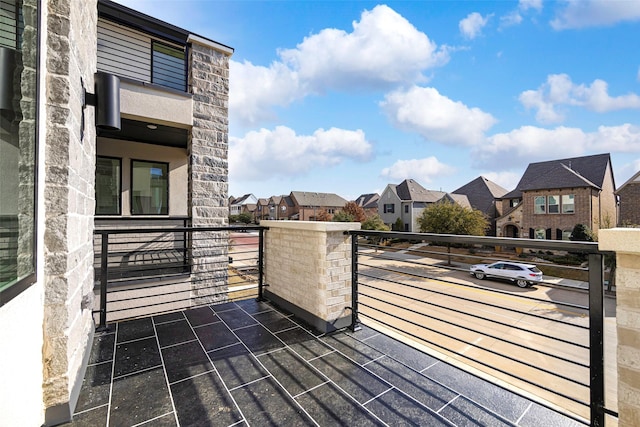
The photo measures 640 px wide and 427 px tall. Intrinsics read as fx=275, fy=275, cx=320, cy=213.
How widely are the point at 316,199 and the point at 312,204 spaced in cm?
154

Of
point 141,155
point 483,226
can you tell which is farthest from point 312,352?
point 483,226

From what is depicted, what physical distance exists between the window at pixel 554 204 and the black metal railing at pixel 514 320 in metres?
3.31

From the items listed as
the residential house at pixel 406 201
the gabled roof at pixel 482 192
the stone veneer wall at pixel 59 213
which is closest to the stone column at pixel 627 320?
the stone veneer wall at pixel 59 213

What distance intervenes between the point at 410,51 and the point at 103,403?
937 cm

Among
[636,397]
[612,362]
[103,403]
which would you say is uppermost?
[636,397]

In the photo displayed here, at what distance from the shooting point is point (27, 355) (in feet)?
4.31

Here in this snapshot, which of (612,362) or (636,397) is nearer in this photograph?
(636,397)

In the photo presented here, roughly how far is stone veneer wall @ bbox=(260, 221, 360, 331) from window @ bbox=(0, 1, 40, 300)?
2.04 metres

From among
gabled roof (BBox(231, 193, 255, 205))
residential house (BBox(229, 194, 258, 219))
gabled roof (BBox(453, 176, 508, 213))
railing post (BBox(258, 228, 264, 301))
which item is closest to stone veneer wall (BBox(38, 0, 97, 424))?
railing post (BBox(258, 228, 264, 301))

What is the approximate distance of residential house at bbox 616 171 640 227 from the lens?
666 inches

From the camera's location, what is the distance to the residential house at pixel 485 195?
25.2 meters

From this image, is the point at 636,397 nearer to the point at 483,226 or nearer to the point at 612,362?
the point at 612,362

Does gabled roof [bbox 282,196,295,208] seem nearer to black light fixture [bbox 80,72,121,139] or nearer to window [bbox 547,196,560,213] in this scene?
window [bbox 547,196,560,213]

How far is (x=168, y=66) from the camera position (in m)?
6.29
